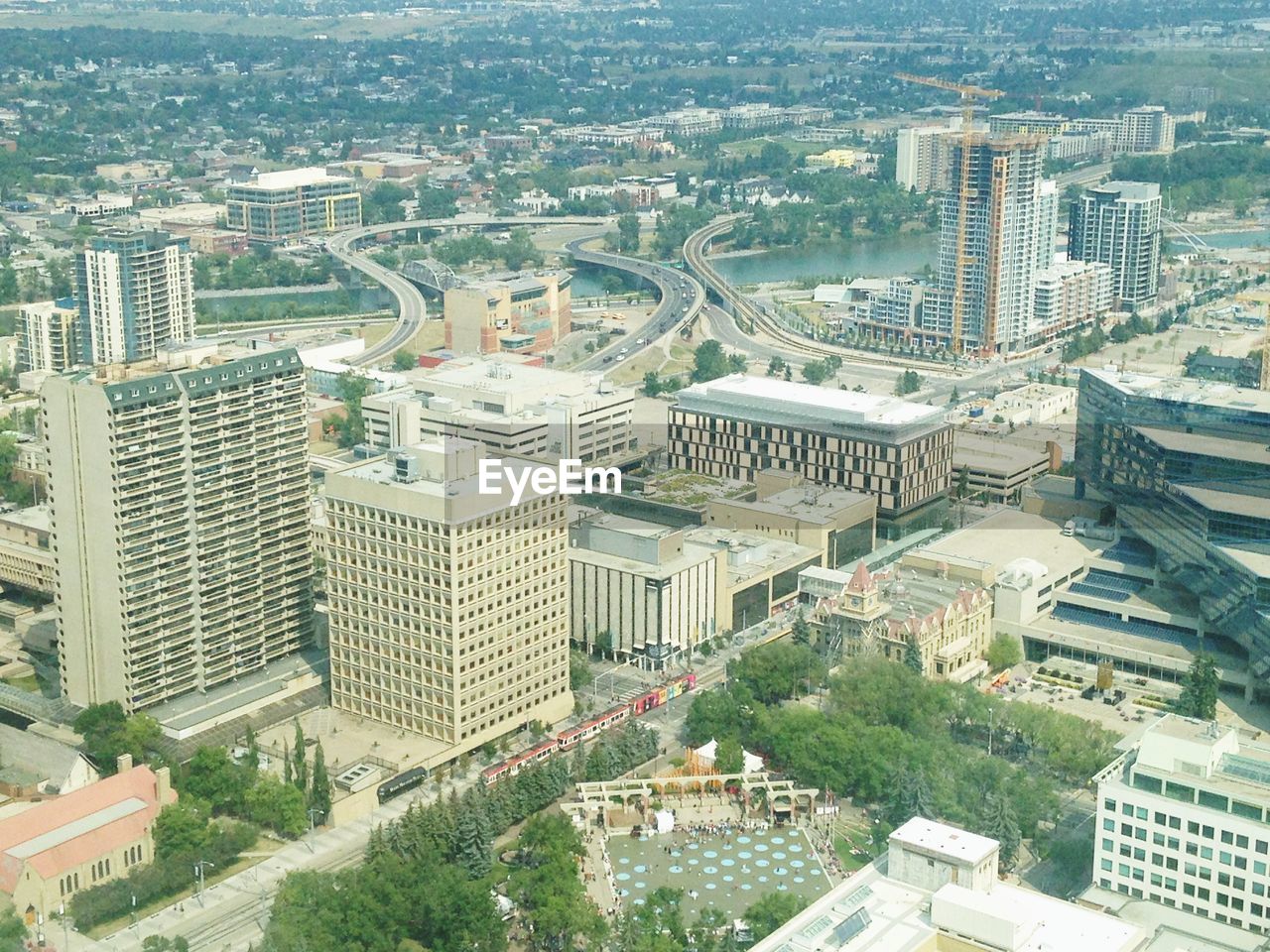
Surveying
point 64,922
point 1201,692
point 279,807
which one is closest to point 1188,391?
point 1201,692

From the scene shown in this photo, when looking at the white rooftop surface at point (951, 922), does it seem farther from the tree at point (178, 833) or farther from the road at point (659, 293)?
the road at point (659, 293)

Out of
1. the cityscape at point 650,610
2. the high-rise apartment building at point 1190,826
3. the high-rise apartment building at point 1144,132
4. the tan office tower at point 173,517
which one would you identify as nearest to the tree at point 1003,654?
the cityscape at point 650,610

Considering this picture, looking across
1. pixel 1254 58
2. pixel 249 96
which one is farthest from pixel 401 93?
pixel 1254 58

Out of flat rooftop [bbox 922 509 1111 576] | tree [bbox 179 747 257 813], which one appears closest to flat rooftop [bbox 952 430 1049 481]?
flat rooftop [bbox 922 509 1111 576]

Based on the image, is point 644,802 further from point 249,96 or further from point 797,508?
point 249,96

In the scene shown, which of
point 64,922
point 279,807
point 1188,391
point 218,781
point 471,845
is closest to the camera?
point 64,922

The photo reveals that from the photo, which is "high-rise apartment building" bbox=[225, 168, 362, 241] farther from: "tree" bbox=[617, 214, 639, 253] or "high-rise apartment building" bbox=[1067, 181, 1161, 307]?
"high-rise apartment building" bbox=[1067, 181, 1161, 307]

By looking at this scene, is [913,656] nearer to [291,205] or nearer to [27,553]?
[27,553]
